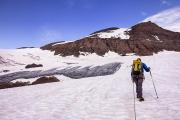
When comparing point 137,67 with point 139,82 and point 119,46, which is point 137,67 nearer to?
point 139,82

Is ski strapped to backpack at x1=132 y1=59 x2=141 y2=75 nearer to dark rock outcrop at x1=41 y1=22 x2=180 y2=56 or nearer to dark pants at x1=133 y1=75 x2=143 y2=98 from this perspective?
dark pants at x1=133 y1=75 x2=143 y2=98

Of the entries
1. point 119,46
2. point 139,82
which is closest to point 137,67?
point 139,82

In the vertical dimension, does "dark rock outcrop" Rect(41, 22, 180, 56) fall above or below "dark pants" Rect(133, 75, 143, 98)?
above

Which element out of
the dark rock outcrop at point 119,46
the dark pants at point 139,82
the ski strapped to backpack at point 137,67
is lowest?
the dark pants at point 139,82

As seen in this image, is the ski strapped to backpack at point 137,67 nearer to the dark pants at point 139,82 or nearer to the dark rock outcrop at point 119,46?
the dark pants at point 139,82

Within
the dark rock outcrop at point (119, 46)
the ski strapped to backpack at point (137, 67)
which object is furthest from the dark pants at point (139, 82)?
the dark rock outcrop at point (119, 46)

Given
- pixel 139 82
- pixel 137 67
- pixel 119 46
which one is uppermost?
pixel 119 46

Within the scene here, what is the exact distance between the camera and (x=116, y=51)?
358 ft

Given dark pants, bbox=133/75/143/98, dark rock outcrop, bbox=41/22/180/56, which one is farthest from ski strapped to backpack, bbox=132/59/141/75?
dark rock outcrop, bbox=41/22/180/56

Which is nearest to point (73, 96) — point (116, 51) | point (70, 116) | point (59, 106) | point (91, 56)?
point (59, 106)

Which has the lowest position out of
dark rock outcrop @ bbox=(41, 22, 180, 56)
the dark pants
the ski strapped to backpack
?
the dark pants

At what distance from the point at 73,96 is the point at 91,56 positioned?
3329 inches

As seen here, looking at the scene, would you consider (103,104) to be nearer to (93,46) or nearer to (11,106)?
(11,106)

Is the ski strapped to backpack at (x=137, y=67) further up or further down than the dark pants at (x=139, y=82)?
further up
